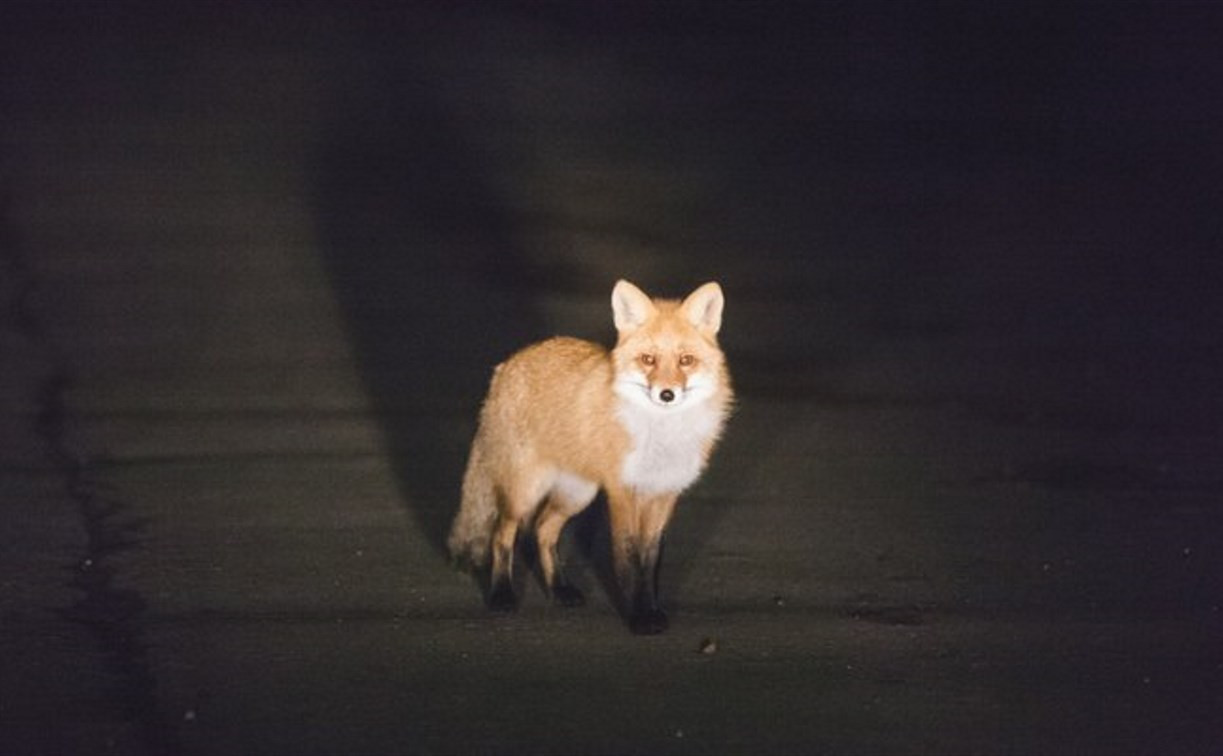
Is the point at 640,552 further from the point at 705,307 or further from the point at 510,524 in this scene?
the point at 705,307

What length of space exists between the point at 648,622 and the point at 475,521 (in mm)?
1059

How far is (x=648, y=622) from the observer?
6.56 meters

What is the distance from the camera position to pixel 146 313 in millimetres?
12562

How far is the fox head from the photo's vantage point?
6638mm

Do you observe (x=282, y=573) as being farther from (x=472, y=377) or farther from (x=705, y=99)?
(x=705, y=99)

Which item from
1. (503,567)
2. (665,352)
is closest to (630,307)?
(665,352)

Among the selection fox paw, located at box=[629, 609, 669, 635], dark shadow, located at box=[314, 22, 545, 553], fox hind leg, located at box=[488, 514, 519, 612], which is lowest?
fox paw, located at box=[629, 609, 669, 635]

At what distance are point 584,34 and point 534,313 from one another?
11.7 m

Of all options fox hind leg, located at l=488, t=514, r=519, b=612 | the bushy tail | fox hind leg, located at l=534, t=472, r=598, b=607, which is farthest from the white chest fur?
the bushy tail

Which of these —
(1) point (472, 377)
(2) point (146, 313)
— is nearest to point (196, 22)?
(2) point (146, 313)

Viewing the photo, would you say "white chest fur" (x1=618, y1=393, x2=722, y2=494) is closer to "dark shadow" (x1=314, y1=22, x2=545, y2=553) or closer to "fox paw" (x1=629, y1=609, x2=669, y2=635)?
"fox paw" (x1=629, y1=609, x2=669, y2=635)

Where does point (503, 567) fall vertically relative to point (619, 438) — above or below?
below

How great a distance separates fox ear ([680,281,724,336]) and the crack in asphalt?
2427mm

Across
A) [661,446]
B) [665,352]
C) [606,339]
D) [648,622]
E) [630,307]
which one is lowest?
Result: [648,622]
